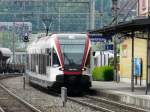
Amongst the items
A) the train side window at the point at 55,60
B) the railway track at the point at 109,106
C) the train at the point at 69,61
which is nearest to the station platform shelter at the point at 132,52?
the train at the point at 69,61

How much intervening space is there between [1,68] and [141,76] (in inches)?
1539

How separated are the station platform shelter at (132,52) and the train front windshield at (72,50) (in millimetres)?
1453

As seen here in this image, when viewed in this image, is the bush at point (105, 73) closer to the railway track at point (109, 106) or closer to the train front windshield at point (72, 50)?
the train front windshield at point (72, 50)

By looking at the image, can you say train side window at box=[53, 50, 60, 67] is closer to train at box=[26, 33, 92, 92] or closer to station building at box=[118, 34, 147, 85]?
train at box=[26, 33, 92, 92]

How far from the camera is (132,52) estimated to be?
28422 millimetres

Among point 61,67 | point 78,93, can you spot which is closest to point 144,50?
point 78,93

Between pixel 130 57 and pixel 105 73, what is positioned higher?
pixel 130 57

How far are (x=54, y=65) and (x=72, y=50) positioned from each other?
1212mm

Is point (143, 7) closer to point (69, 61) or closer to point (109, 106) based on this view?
point (69, 61)

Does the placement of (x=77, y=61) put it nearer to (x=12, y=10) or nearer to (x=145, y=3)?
(x=145, y=3)

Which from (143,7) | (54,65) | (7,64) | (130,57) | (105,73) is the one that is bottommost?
(7,64)

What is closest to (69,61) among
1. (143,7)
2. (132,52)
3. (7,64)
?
(132,52)

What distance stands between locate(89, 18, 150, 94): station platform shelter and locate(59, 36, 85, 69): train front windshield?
1453 mm

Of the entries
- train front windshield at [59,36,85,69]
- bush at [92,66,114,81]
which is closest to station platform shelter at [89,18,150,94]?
train front windshield at [59,36,85,69]
